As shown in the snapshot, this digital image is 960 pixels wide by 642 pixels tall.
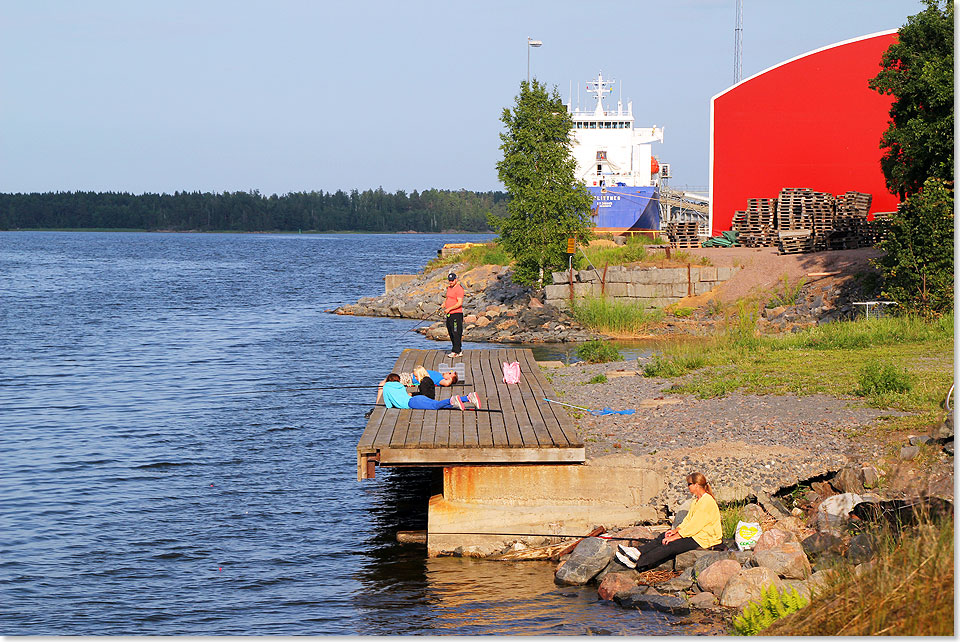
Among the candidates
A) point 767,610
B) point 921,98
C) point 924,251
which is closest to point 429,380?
point 767,610

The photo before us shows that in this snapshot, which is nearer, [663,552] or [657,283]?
[663,552]

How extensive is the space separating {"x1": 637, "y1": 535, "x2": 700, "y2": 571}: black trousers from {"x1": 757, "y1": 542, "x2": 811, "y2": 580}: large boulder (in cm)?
77

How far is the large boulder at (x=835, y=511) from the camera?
434 inches

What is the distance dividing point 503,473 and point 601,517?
4.19ft

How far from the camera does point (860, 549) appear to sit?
385 inches

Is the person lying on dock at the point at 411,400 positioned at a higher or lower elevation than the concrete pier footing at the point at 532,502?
higher

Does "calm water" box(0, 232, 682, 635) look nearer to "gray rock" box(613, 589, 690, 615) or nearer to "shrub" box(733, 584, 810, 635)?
"gray rock" box(613, 589, 690, 615)

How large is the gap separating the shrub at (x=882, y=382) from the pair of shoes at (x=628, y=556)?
6.00 metres

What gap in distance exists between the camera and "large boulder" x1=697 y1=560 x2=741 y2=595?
1020 centimetres

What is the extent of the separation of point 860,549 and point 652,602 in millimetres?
2062

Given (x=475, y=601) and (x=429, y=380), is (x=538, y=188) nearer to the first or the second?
(x=429, y=380)

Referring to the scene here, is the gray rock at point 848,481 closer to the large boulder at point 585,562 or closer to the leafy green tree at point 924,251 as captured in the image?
the large boulder at point 585,562

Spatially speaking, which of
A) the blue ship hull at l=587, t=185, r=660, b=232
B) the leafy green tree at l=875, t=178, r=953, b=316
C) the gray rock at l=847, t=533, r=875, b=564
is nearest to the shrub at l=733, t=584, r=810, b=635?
the gray rock at l=847, t=533, r=875, b=564

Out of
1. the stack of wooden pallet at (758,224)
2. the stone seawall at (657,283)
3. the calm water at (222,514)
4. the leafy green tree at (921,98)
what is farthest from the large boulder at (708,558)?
the stack of wooden pallet at (758,224)
